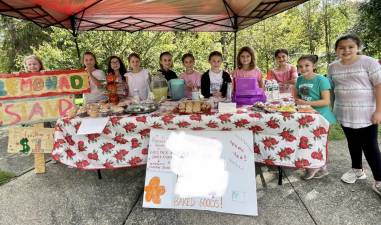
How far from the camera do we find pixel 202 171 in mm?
2180

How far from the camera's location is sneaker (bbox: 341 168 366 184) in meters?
2.53

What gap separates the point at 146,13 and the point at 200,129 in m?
2.32

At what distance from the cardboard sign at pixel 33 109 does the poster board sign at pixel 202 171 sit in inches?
45.0

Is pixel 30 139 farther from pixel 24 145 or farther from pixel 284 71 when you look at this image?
pixel 284 71

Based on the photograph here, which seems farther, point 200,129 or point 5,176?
point 5,176


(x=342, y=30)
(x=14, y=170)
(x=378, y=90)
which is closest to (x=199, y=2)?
(x=378, y=90)

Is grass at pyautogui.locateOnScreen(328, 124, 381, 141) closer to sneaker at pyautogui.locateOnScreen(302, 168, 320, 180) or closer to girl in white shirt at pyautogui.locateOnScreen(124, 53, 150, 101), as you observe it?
sneaker at pyautogui.locateOnScreen(302, 168, 320, 180)

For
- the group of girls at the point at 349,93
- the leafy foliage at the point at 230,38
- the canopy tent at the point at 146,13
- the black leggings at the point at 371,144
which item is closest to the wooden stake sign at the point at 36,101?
the canopy tent at the point at 146,13

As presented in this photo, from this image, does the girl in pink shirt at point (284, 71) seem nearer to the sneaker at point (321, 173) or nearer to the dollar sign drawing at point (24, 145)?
the sneaker at point (321, 173)

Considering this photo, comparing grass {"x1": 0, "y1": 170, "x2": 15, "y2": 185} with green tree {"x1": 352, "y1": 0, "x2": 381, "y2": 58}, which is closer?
grass {"x1": 0, "y1": 170, "x2": 15, "y2": 185}

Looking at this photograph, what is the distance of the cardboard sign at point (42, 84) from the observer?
2.66m

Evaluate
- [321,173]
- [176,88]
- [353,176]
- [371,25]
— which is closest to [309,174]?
[321,173]

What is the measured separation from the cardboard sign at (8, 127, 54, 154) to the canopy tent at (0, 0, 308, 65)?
4.30 feet

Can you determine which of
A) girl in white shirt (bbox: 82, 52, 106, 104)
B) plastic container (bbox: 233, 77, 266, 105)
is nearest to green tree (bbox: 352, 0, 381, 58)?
plastic container (bbox: 233, 77, 266, 105)
